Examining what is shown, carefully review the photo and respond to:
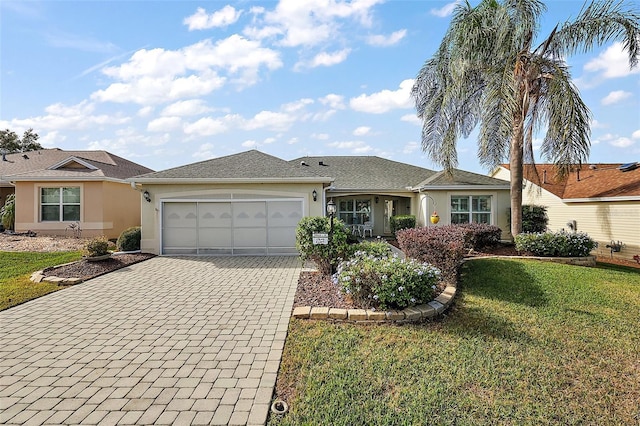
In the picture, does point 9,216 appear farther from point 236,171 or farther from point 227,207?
point 236,171

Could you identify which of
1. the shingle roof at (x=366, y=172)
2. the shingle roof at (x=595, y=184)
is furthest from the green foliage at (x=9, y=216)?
the shingle roof at (x=595, y=184)

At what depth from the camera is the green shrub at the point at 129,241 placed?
39.9 feet

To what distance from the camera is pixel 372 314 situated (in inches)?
206

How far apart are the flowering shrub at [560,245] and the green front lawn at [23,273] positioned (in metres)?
13.7

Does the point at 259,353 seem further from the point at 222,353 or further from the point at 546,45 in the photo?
the point at 546,45

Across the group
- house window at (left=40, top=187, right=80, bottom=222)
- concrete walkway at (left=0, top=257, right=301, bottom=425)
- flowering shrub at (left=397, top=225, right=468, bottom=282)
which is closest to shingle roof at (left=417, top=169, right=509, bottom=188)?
flowering shrub at (left=397, top=225, right=468, bottom=282)

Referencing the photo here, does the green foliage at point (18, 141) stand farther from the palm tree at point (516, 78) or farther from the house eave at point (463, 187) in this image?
the palm tree at point (516, 78)

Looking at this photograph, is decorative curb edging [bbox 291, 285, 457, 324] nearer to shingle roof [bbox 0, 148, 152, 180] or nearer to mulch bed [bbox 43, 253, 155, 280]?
mulch bed [bbox 43, 253, 155, 280]

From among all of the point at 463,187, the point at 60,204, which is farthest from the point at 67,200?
the point at 463,187

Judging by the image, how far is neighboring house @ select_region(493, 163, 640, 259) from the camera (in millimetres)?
12562

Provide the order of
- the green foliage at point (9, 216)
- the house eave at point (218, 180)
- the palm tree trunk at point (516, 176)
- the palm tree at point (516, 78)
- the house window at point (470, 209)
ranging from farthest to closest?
the green foliage at point (9, 216) → the house window at point (470, 209) → the house eave at point (218, 180) → the palm tree trunk at point (516, 176) → the palm tree at point (516, 78)

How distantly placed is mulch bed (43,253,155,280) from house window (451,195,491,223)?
1369 cm

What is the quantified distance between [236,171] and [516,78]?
35.2ft

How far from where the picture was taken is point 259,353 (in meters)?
4.33
